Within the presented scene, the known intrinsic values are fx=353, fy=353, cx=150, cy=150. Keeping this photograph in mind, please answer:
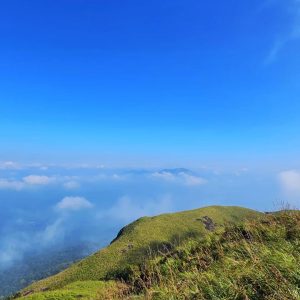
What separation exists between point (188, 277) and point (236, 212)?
9663cm

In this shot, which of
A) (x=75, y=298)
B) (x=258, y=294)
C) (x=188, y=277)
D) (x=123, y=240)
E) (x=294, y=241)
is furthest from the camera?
(x=123, y=240)

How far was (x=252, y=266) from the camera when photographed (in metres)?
11.3

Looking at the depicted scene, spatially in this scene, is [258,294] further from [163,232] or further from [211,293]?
[163,232]

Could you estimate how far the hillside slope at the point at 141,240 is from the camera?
2420 inches

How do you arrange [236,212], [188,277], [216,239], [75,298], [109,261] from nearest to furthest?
1. [188,277]
2. [75,298]
3. [216,239]
4. [109,261]
5. [236,212]

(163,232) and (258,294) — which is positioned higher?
(163,232)

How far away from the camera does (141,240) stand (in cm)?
7912

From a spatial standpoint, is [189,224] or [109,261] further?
[189,224]

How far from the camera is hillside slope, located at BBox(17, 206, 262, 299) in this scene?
61.5 metres

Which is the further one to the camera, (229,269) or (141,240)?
(141,240)

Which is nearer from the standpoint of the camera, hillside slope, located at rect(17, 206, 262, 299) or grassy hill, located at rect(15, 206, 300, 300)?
grassy hill, located at rect(15, 206, 300, 300)

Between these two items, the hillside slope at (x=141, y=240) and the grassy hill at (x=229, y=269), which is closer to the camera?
the grassy hill at (x=229, y=269)

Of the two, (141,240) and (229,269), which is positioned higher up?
(141,240)

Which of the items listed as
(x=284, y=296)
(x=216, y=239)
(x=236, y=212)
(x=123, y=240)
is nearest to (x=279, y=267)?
(x=284, y=296)
